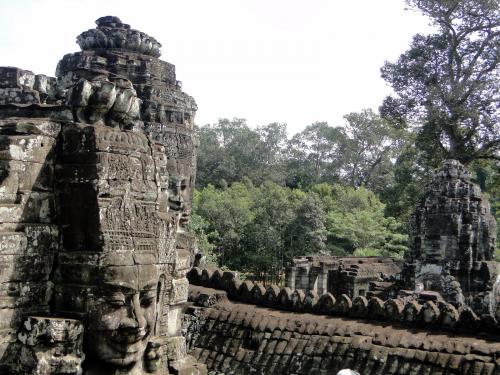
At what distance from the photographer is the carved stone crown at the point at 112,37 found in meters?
12.3

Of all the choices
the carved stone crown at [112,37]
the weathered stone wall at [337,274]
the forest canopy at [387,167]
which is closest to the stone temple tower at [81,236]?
the carved stone crown at [112,37]

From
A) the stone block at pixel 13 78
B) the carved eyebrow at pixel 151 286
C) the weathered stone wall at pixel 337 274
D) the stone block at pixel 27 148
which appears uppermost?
the stone block at pixel 13 78

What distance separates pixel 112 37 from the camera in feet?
40.4

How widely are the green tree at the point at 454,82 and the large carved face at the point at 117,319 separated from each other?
20.9 meters

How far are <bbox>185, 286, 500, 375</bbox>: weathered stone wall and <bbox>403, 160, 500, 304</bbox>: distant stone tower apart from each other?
4.31 meters

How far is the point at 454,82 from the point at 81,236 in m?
22.0

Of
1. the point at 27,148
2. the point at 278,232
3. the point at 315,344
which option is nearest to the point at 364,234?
the point at 278,232

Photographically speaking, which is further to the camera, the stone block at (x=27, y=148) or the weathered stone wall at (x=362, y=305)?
the weathered stone wall at (x=362, y=305)

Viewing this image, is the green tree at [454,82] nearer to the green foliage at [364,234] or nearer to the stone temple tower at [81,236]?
the green foliage at [364,234]

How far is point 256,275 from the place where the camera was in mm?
31266

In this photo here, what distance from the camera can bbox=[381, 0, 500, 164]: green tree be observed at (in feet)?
76.0

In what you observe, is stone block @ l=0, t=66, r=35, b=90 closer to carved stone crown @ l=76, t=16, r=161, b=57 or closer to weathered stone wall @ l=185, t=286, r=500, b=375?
weathered stone wall @ l=185, t=286, r=500, b=375

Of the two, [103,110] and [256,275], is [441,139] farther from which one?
[103,110]

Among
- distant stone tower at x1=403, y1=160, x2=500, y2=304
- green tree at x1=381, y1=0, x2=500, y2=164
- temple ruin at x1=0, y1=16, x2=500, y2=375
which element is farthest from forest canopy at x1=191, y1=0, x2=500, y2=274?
temple ruin at x1=0, y1=16, x2=500, y2=375
